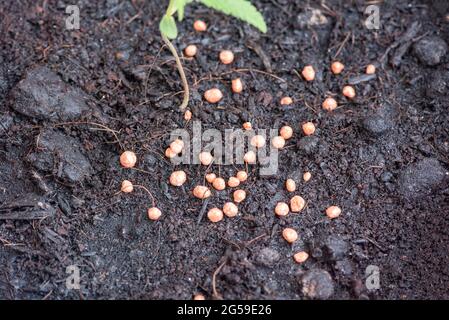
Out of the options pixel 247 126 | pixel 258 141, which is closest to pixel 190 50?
pixel 247 126

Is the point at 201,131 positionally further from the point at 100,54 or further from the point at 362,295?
the point at 362,295

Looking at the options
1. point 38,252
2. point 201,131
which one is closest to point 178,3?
point 201,131

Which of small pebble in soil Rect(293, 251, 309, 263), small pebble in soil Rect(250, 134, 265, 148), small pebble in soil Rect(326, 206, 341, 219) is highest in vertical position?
small pebble in soil Rect(250, 134, 265, 148)

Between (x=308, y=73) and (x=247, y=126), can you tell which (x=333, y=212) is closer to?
(x=247, y=126)

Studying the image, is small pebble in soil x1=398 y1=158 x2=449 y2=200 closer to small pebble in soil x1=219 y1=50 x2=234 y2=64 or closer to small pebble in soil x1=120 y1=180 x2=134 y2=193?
small pebble in soil x1=219 y1=50 x2=234 y2=64

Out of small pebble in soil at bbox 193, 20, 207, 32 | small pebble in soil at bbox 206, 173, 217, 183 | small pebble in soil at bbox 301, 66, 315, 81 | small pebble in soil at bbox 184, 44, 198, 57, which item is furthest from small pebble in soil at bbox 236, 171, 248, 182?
small pebble in soil at bbox 193, 20, 207, 32

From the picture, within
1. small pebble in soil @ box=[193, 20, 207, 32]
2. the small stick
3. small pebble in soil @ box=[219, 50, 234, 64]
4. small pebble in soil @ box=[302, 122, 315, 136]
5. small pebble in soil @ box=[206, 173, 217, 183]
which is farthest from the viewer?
small pebble in soil @ box=[193, 20, 207, 32]
